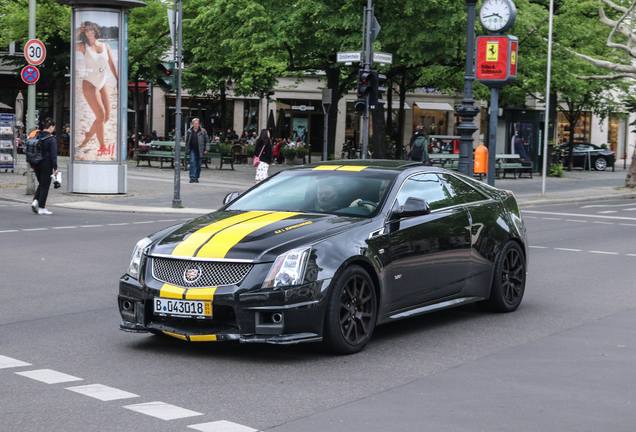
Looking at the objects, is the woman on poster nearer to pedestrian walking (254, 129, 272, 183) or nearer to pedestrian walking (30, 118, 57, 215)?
pedestrian walking (30, 118, 57, 215)

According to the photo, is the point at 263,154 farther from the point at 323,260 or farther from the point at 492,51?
the point at 323,260

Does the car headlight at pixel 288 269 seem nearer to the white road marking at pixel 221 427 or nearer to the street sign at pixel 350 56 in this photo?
the white road marking at pixel 221 427

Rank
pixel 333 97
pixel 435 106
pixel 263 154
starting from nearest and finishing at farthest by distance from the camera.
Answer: pixel 263 154, pixel 333 97, pixel 435 106

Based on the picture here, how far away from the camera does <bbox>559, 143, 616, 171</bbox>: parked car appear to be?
165 feet

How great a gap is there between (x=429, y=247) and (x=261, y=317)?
6.36ft

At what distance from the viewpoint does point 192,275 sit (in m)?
6.61

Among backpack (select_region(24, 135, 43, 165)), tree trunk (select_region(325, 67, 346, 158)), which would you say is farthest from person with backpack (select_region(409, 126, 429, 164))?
backpack (select_region(24, 135, 43, 165))

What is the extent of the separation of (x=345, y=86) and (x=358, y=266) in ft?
94.6

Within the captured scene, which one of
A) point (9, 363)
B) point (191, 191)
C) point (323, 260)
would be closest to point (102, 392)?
point (9, 363)

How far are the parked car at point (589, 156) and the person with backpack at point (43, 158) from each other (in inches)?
1417

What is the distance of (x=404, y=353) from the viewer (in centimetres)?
705

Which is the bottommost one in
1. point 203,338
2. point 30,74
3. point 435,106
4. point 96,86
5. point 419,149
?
point 203,338

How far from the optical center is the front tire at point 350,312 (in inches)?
262

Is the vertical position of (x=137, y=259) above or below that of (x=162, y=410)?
above
